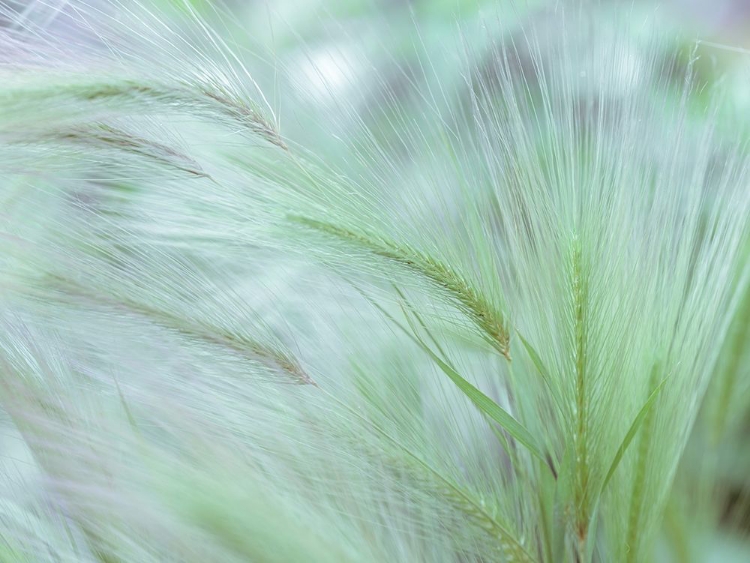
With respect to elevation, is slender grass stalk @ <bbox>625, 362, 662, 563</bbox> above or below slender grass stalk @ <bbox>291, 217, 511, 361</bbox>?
below

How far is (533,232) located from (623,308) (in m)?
0.07

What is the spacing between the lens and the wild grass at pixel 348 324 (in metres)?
0.40

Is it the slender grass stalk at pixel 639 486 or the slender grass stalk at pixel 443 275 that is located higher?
the slender grass stalk at pixel 443 275

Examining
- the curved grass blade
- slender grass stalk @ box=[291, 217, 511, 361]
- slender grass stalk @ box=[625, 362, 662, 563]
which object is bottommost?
slender grass stalk @ box=[625, 362, 662, 563]

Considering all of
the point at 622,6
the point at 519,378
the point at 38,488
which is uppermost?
the point at 622,6

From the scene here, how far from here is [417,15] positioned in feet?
2.62

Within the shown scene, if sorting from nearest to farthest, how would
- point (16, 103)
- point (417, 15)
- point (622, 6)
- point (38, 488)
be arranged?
point (16, 103) < point (38, 488) < point (622, 6) < point (417, 15)

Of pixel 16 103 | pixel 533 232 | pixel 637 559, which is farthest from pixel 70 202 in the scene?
pixel 637 559

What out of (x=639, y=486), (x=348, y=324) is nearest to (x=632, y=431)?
(x=639, y=486)

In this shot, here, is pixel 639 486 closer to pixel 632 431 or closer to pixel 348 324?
pixel 632 431

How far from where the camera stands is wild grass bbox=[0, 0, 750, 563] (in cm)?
40

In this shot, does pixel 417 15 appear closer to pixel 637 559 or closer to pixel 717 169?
pixel 717 169

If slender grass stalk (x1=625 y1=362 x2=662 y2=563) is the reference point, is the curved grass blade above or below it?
above

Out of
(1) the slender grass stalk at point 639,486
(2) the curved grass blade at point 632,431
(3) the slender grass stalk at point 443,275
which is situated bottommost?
(1) the slender grass stalk at point 639,486
